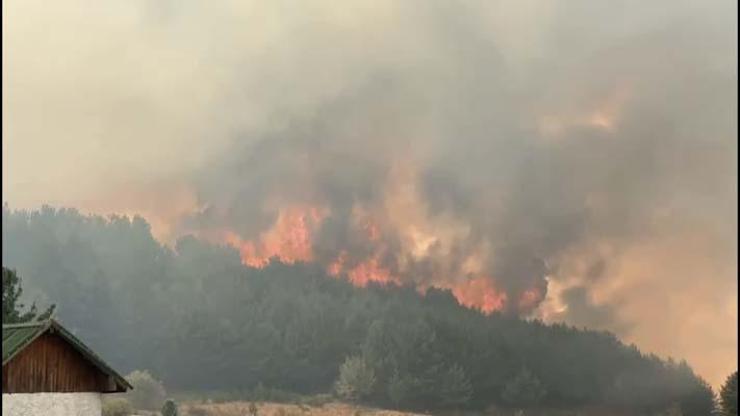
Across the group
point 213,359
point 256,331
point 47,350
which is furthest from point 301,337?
point 47,350

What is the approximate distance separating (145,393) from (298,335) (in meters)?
32.7

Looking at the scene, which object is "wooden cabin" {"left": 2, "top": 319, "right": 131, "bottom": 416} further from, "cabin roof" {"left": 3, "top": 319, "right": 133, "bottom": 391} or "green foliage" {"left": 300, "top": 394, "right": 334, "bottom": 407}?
"green foliage" {"left": 300, "top": 394, "right": 334, "bottom": 407}

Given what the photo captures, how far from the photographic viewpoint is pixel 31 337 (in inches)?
1163

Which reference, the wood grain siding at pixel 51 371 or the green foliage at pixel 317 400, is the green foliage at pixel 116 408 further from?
the wood grain siding at pixel 51 371

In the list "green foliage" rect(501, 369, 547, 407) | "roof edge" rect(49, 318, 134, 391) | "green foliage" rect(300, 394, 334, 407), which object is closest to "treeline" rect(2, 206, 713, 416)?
"green foliage" rect(501, 369, 547, 407)

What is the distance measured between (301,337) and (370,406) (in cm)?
1903

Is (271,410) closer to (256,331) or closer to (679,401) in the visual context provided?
(256,331)

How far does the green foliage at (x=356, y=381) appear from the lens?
360 ft

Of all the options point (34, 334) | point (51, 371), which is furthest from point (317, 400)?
point (34, 334)

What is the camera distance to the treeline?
372 ft

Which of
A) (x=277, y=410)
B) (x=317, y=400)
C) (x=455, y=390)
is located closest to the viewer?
(x=277, y=410)

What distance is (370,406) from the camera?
107688 millimetres

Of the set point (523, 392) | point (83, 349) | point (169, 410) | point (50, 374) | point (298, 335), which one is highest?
point (298, 335)

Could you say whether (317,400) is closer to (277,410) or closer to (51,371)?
(277,410)
